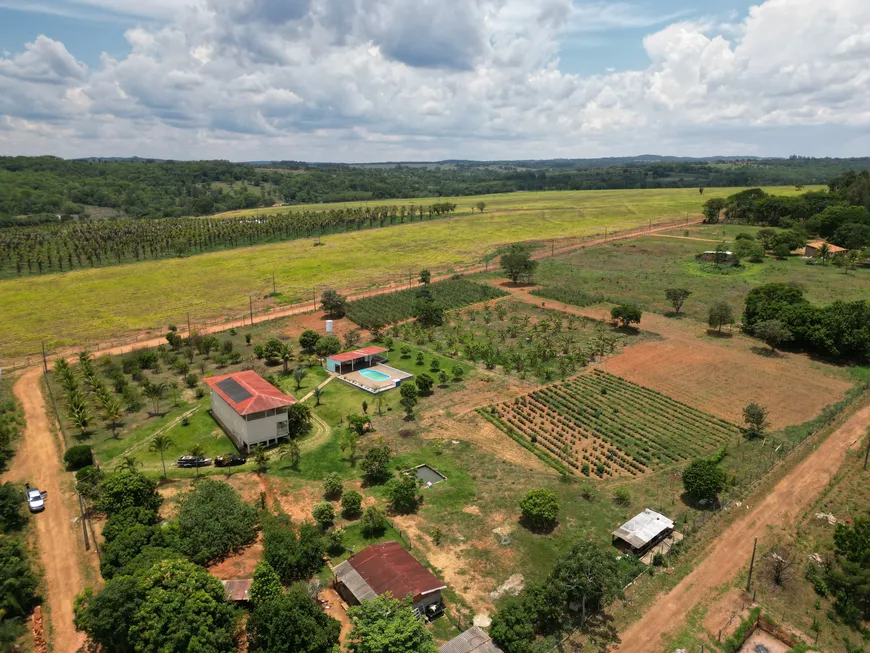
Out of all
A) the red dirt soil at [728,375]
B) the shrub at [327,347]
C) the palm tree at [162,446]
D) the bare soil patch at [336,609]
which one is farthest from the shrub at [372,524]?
the red dirt soil at [728,375]

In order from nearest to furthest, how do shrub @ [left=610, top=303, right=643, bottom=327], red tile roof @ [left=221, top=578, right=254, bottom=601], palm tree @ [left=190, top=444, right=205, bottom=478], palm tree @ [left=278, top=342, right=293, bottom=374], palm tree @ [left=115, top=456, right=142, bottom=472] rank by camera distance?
red tile roof @ [left=221, top=578, right=254, bottom=601]
palm tree @ [left=115, top=456, right=142, bottom=472]
palm tree @ [left=190, top=444, right=205, bottom=478]
palm tree @ [left=278, top=342, right=293, bottom=374]
shrub @ [left=610, top=303, right=643, bottom=327]

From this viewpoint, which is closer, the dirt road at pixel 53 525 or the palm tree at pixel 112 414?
the dirt road at pixel 53 525

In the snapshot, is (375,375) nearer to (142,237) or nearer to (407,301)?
(407,301)

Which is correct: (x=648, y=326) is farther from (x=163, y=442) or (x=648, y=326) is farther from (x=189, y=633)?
(x=189, y=633)

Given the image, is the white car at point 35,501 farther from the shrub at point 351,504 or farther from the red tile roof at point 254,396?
the shrub at point 351,504

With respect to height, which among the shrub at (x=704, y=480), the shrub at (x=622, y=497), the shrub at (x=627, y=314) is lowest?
the shrub at (x=622, y=497)

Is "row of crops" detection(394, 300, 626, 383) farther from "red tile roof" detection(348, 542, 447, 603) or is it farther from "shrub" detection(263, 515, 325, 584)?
"shrub" detection(263, 515, 325, 584)

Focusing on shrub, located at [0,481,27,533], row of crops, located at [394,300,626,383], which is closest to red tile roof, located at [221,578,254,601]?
shrub, located at [0,481,27,533]
